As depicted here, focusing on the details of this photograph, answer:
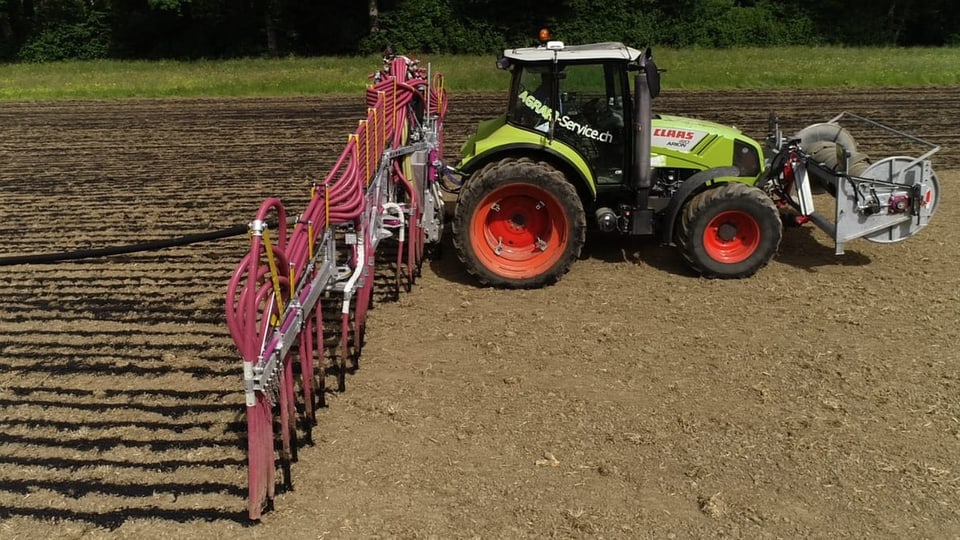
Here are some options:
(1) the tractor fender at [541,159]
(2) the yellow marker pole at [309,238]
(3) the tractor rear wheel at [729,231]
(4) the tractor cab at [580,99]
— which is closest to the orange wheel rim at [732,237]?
(3) the tractor rear wheel at [729,231]

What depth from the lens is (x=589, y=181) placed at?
609cm

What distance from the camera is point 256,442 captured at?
326cm

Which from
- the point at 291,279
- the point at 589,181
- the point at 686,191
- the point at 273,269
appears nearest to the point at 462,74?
the point at 589,181

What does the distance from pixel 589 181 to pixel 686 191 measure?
2.58 ft

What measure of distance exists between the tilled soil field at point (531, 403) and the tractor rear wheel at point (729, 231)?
19 centimetres

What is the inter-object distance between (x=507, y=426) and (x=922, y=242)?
16.6ft

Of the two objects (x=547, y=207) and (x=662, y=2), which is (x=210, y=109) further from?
(x=662, y=2)

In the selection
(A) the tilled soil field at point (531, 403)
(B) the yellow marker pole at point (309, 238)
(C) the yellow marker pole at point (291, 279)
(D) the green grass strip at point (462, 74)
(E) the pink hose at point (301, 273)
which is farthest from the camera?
(D) the green grass strip at point (462, 74)

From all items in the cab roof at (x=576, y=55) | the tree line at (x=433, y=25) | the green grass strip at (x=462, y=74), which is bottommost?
the cab roof at (x=576, y=55)

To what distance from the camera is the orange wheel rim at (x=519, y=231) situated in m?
6.07

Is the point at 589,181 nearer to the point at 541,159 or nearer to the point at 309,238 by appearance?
the point at 541,159

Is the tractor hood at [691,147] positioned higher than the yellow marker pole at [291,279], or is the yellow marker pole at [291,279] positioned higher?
the tractor hood at [691,147]

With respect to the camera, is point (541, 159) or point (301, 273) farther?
point (541, 159)

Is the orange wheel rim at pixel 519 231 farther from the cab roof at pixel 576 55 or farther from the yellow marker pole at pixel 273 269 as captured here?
the yellow marker pole at pixel 273 269
